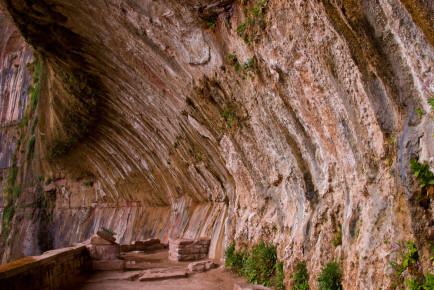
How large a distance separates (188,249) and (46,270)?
5.69 meters

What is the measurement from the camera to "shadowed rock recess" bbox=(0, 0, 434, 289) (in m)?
4.50

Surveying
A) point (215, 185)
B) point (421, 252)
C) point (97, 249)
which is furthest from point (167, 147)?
point (421, 252)

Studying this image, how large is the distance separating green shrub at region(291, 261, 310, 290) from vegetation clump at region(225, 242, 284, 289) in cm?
56

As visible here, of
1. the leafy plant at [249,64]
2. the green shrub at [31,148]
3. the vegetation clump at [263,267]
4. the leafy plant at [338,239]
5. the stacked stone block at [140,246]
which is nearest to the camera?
the leafy plant at [338,239]

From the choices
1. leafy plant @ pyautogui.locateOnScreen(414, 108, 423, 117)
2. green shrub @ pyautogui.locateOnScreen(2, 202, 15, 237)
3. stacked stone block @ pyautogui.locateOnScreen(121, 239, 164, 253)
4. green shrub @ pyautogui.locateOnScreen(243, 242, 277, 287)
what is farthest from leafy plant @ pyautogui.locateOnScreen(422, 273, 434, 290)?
green shrub @ pyautogui.locateOnScreen(2, 202, 15, 237)

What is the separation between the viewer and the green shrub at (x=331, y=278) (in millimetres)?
5578

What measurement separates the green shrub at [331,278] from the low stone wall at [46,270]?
5108 millimetres

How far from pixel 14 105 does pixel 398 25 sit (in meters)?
31.8

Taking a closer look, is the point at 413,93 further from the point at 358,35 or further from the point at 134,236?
the point at 134,236

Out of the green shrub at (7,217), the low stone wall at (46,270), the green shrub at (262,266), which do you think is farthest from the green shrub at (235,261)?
the green shrub at (7,217)

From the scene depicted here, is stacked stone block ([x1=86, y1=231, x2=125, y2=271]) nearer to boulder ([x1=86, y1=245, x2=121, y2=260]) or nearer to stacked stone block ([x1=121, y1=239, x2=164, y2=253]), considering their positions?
boulder ([x1=86, y1=245, x2=121, y2=260])

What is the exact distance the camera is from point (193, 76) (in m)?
9.88

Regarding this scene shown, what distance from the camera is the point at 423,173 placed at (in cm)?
400

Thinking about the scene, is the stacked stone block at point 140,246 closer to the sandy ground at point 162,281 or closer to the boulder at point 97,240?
the sandy ground at point 162,281
